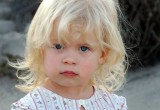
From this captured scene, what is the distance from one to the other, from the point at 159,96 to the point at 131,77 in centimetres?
48

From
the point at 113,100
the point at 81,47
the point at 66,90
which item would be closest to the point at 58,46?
the point at 81,47

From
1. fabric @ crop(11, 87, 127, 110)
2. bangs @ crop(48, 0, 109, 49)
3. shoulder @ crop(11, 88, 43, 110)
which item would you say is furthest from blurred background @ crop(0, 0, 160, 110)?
bangs @ crop(48, 0, 109, 49)

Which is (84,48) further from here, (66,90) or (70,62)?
(66,90)

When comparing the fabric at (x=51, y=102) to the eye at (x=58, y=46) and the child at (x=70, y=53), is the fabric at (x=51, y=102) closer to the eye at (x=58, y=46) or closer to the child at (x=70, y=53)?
the child at (x=70, y=53)

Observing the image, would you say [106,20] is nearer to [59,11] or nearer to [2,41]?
[59,11]

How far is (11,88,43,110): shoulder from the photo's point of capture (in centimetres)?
273

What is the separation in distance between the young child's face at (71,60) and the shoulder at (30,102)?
0.10m

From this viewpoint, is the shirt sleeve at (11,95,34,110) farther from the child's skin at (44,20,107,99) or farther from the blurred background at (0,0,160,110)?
the blurred background at (0,0,160,110)

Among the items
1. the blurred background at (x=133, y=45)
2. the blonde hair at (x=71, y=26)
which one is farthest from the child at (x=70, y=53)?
the blurred background at (x=133, y=45)

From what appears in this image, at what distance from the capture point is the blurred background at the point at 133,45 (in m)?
5.21

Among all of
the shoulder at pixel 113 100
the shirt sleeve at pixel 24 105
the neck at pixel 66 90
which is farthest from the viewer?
the shoulder at pixel 113 100

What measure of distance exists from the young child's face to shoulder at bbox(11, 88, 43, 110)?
102 millimetres

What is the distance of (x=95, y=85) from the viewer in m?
3.08

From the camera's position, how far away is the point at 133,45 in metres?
5.81
